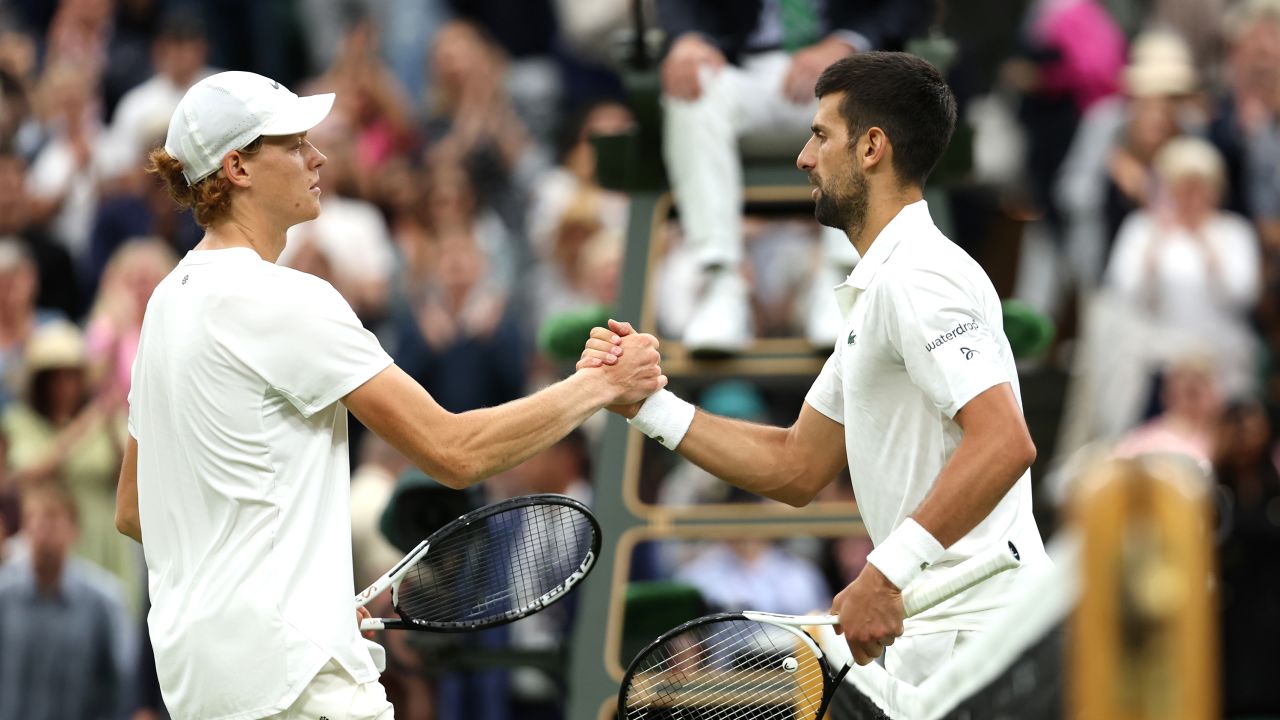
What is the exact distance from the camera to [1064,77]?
35.2 feet

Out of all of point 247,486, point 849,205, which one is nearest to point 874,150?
point 849,205

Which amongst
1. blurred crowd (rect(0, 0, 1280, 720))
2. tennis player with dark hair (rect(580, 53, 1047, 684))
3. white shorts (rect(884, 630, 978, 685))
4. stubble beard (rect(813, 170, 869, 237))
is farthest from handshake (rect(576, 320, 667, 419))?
blurred crowd (rect(0, 0, 1280, 720))

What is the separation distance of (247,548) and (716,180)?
3756 mm

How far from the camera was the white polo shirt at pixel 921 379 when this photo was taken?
3986mm

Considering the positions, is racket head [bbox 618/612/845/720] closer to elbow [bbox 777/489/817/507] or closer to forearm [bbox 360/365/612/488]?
elbow [bbox 777/489/817/507]

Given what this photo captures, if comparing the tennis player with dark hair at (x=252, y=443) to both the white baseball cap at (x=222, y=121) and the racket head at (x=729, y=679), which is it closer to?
the white baseball cap at (x=222, y=121)

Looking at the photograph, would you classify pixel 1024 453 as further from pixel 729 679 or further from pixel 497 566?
pixel 497 566

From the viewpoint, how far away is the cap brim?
4.06 metres

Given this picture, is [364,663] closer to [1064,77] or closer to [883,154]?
[883,154]

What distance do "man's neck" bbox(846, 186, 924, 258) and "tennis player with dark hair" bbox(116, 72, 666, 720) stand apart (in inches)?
37.5

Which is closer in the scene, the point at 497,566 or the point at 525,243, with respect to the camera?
the point at 497,566

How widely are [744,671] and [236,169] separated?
1.53 meters

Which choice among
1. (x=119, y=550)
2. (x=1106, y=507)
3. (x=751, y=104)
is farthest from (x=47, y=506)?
(x=1106, y=507)

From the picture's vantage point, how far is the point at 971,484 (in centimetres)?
390
